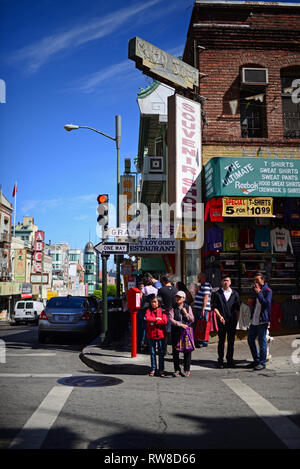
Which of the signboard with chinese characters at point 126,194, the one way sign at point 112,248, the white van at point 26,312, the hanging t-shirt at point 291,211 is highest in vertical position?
the signboard with chinese characters at point 126,194

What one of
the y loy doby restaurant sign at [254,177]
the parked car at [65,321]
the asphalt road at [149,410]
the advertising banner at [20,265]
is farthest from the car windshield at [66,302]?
the advertising banner at [20,265]

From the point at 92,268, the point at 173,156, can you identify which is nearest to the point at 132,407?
the point at 173,156

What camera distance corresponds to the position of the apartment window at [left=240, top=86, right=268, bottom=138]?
1362 cm

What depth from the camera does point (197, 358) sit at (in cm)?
948

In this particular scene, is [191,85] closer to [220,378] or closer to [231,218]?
[231,218]

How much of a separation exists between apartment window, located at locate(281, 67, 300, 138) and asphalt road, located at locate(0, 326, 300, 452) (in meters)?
8.76

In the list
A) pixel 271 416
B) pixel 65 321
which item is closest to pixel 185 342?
pixel 271 416

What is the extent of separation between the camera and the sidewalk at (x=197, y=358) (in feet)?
27.0

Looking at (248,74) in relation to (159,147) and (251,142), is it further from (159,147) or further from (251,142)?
(159,147)

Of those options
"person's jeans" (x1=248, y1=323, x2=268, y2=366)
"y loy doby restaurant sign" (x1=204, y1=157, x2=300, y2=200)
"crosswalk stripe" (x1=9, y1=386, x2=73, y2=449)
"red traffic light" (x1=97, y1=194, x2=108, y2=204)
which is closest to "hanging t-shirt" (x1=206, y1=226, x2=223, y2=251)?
"y loy doby restaurant sign" (x1=204, y1=157, x2=300, y2=200)

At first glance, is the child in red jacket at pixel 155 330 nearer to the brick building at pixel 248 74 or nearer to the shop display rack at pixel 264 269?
the shop display rack at pixel 264 269

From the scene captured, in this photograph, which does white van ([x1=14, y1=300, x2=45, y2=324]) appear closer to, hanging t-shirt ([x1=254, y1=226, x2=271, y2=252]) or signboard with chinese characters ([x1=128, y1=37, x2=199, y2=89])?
hanging t-shirt ([x1=254, y1=226, x2=271, y2=252])

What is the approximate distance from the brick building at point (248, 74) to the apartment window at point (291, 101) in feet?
0.10
